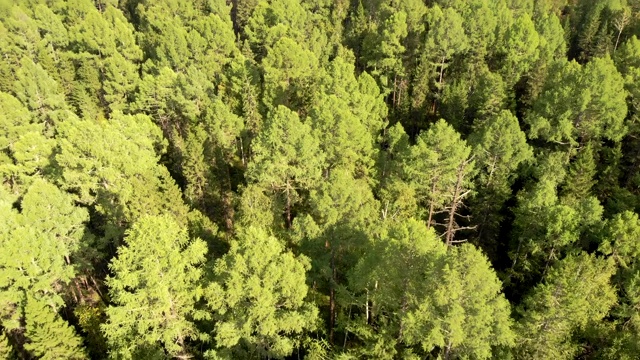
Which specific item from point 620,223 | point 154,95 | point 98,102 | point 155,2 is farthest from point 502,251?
point 155,2

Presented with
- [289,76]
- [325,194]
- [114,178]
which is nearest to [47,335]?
[114,178]

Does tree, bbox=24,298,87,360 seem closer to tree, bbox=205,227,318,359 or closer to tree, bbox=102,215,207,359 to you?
tree, bbox=102,215,207,359

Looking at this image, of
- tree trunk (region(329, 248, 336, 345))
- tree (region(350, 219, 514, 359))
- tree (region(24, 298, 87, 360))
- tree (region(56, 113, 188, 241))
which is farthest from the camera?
tree (region(56, 113, 188, 241))

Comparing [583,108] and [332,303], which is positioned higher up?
[583,108]

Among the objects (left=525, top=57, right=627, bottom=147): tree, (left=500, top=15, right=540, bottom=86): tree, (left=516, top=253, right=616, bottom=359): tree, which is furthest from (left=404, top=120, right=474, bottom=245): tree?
(left=500, top=15, right=540, bottom=86): tree

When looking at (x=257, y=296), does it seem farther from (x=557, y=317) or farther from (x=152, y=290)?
(x=557, y=317)

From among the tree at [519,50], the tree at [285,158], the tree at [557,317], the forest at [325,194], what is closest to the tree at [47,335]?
the forest at [325,194]

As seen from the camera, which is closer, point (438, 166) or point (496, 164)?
Answer: point (438, 166)

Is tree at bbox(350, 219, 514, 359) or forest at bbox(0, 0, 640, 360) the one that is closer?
tree at bbox(350, 219, 514, 359)
